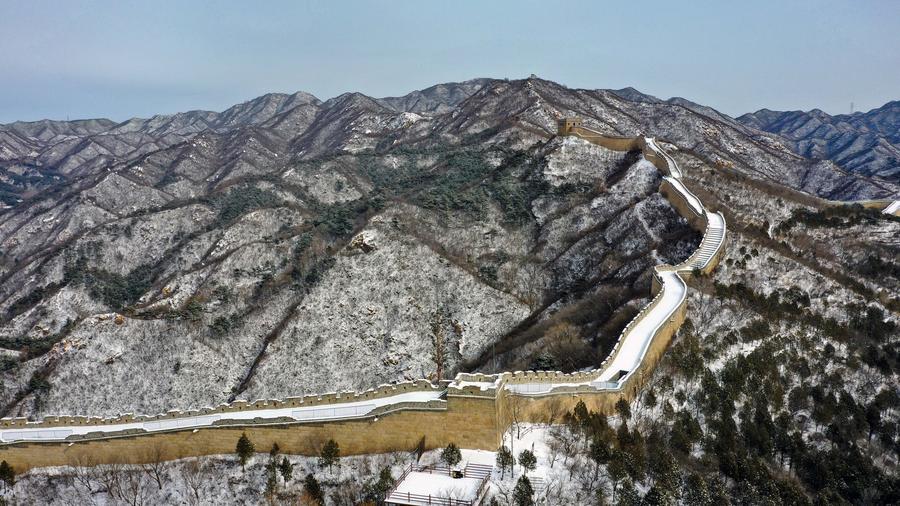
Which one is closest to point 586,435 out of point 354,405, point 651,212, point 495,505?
point 495,505

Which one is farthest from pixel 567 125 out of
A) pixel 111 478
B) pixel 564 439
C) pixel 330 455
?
pixel 111 478

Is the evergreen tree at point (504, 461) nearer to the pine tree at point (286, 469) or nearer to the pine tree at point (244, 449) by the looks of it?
the pine tree at point (286, 469)

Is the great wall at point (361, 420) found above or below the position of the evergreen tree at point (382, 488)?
above

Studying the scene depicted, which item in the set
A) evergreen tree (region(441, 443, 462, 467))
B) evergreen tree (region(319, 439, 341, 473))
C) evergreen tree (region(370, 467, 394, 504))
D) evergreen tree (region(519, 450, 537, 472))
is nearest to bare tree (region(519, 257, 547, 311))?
evergreen tree (region(319, 439, 341, 473))

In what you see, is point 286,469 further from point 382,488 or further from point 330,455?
point 382,488

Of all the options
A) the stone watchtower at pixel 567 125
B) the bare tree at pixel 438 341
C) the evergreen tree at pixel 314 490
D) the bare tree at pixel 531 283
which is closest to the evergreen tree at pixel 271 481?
the evergreen tree at pixel 314 490

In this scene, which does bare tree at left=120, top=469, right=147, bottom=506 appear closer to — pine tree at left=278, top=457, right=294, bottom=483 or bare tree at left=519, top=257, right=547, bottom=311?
pine tree at left=278, top=457, right=294, bottom=483
